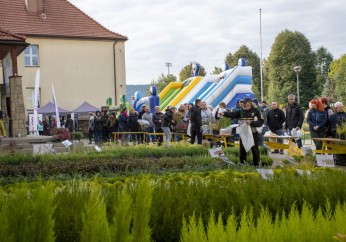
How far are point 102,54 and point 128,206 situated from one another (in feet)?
133

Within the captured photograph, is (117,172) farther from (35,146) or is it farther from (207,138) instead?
(207,138)

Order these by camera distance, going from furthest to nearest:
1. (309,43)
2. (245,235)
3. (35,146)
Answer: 1. (309,43)
2. (35,146)
3. (245,235)

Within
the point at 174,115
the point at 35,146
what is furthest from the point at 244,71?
the point at 35,146

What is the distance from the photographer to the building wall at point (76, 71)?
4025 centimetres

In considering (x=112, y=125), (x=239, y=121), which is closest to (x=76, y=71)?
(x=112, y=125)

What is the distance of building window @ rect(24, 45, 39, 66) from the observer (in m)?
39.8

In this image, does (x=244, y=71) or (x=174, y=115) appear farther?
(x=244, y=71)

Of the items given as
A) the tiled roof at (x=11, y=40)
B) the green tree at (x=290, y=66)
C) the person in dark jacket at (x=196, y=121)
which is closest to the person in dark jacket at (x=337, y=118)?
the person in dark jacket at (x=196, y=121)

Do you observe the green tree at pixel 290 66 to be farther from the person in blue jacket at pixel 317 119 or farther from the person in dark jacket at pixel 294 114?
the person in blue jacket at pixel 317 119

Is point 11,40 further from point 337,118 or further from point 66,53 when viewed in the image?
point 66,53

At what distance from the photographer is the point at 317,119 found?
1534cm

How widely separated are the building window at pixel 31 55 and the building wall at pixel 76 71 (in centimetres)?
32

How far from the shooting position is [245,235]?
2.93m

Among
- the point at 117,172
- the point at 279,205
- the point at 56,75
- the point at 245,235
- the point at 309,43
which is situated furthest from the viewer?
the point at 309,43
